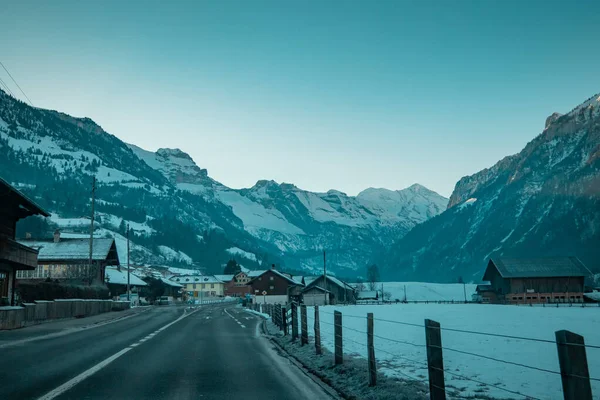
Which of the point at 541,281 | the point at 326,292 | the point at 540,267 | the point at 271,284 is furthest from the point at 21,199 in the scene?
the point at 540,267

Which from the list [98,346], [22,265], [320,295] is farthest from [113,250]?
[98,346]

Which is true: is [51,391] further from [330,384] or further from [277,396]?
[330,384]

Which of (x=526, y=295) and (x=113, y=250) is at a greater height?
(x=113, y=250)

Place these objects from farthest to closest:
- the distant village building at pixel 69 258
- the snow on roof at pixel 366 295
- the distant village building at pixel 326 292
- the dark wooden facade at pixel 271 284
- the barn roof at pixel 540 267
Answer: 1. the snow on roof at pixel 366 295
2. the dark wooden facade at pixel 271 284
3. the distant village building at pixel 326 292
4. the barn roof at pixel 540 267
5. the distant village building at pixel 69 258

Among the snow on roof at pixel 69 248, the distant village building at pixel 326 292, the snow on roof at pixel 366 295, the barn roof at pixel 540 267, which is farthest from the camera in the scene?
the snow on roof at pixel 366 295

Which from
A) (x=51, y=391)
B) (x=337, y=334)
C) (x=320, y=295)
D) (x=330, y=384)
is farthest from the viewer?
(x=320, y=295)

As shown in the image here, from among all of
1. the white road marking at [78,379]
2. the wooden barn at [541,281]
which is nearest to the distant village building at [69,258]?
the white road marking at [78,379]

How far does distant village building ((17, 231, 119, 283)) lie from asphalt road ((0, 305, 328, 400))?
63294 mm

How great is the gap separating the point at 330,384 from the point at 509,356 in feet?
27.2

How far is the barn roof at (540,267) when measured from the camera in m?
112

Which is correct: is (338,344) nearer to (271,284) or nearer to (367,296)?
(271,284)

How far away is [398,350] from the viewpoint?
744 inches

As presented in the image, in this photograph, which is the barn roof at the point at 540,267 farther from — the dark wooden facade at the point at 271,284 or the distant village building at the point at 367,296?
the distant village building at the point at 367,296

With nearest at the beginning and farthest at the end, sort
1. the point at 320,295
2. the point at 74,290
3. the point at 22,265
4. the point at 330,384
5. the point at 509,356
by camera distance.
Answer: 1. the point at 330,384
2. the point at 509,356
3. the point at 22,265
4. the point at 74,290
5. the point at 320,295
